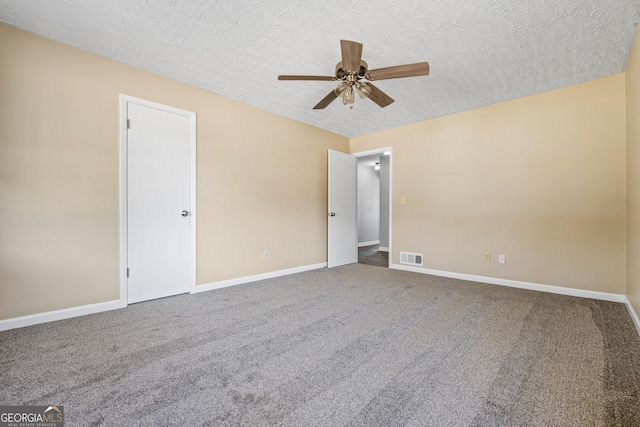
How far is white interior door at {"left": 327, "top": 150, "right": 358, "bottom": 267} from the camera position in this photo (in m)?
4.86

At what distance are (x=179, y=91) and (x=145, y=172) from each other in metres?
1.08

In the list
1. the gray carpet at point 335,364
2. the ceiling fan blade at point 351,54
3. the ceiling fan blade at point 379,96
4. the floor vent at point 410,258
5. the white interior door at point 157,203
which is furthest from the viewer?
the floor vent at point 410,258

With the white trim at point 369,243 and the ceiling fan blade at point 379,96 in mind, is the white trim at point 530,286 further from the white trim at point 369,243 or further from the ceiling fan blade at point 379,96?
the white trim at point 369,243

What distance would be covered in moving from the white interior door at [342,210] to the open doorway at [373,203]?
1660mm

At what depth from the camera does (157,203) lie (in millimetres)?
2979

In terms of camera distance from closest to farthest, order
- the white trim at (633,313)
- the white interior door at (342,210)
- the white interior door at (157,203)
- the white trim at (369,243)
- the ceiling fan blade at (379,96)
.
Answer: the white trim at (633,313) → the ceiling fan blade at (379,96) → the white interior door at (157,203) → the white interior door at (342,210) → the white trim at (369,243)

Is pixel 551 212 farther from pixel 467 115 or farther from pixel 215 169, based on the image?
pixel 215 169

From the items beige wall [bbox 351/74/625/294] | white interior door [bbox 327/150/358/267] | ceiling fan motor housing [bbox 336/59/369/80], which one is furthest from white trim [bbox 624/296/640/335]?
white interior door [bbox 327/150/358/267]

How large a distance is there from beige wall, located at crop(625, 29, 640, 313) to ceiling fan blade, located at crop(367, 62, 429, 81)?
1867mm

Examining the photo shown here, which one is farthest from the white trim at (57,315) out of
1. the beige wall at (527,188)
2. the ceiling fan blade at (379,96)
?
the beige wall at (527,188)

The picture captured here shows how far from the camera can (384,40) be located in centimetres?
231

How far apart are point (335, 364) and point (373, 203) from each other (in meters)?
7.03

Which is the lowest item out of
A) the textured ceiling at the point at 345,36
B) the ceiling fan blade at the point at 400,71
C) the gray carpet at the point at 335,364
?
the gray carpet at the point at 335,364

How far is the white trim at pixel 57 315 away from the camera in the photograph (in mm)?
2197
